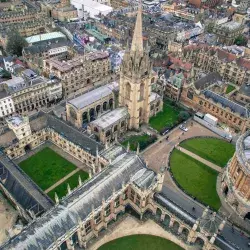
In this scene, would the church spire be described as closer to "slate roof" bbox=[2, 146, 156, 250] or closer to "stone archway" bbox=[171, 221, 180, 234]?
"slate roof" bbox=[2, 146, 156, 250]

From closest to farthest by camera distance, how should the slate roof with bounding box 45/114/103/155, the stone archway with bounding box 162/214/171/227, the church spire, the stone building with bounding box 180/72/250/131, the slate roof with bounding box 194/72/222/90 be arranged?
the stone archway with bounding box 162/214/171/227
the church spire
the slate roof with bounding box 45/114/103/155
the stone building with bounding box 180/72/250/131
the slate roof with bounding box 194/72/222/90

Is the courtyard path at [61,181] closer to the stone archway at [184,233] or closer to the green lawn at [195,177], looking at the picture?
the green lawn at [195,177]

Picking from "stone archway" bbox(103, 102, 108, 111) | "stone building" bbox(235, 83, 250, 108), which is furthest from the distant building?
"stone building" bbox(235, 83, 250, 108)

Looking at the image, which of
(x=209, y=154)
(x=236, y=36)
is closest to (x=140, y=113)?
(x=209, y=154)

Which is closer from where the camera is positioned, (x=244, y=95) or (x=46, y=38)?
(x=244, y=95)

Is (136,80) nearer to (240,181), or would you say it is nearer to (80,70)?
(80,70)

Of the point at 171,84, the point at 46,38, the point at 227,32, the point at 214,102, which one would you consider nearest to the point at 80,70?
the point at 171,84

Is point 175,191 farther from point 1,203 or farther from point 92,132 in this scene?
point 1,203
